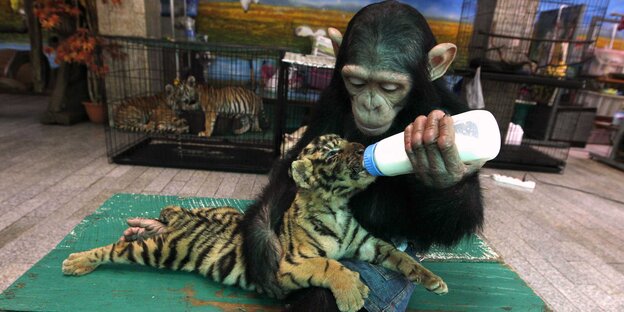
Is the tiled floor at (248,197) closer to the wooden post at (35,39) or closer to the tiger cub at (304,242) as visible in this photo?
the wooden post at (35,39)

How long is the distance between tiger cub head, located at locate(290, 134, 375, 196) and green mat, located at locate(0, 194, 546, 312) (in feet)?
2.07

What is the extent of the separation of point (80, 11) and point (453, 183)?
5468 millimetres

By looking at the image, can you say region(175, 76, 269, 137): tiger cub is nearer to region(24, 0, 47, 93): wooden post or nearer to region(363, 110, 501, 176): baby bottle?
region(24, 0, 47, 93): wooden post

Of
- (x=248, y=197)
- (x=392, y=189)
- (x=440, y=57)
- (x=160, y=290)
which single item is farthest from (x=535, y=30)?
(x=160, y=290)

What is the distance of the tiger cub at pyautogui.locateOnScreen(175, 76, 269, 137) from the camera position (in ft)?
16.6

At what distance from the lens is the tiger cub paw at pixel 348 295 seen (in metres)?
1.20

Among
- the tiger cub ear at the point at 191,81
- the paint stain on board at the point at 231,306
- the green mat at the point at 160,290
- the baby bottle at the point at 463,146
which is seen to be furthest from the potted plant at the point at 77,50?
the baby bottle at the point at 463,146

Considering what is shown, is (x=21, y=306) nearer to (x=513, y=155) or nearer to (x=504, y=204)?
(x=504, y=204)

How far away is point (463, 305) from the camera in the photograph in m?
1.75

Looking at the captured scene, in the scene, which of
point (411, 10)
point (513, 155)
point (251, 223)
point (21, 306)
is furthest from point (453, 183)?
point (513, 155)

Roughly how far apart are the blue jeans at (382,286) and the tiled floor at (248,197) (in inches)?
61.2

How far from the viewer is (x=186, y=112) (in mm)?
5184

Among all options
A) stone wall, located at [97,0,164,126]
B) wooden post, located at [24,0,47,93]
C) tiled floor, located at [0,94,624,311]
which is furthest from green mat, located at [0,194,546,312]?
wooden post, located at [24,0,47,93]

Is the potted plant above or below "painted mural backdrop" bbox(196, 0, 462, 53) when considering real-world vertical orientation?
below
